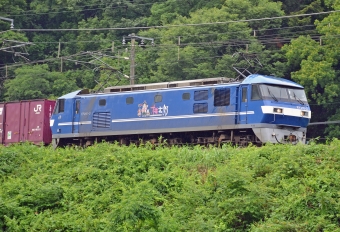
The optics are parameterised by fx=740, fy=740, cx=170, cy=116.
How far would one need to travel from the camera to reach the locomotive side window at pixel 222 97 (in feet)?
94.9

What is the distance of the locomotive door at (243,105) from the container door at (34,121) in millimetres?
11472

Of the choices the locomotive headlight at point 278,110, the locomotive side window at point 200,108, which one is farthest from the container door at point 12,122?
the locomotive headlight at point 278,110

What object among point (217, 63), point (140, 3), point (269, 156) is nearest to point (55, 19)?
point (140, 3)

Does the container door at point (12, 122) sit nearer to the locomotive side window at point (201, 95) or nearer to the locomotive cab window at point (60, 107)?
the locomotive cab window at point (60, 107)

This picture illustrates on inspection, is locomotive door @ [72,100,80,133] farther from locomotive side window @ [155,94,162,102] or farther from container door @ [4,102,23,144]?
locomotive side window @ [155,94,162,102]

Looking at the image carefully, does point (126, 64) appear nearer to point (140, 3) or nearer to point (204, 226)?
point (140, 3)

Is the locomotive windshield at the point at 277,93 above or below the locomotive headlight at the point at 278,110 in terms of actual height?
above

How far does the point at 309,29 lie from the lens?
51.8 metres

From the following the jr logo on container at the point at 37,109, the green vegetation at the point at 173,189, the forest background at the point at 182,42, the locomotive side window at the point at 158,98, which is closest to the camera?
the green vegetation at the point at 173,189

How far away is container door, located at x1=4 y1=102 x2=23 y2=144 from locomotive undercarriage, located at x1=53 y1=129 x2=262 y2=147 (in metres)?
3.17

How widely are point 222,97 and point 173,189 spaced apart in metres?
9.03

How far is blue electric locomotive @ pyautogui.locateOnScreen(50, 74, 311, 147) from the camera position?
28.0 metres

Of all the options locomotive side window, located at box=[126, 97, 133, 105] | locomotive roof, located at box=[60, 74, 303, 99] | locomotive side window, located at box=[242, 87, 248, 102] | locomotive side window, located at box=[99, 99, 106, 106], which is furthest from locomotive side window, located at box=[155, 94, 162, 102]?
locomotive side window, located at box=[242, 87, 248, 102]

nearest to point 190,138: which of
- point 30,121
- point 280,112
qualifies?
point 280,112
